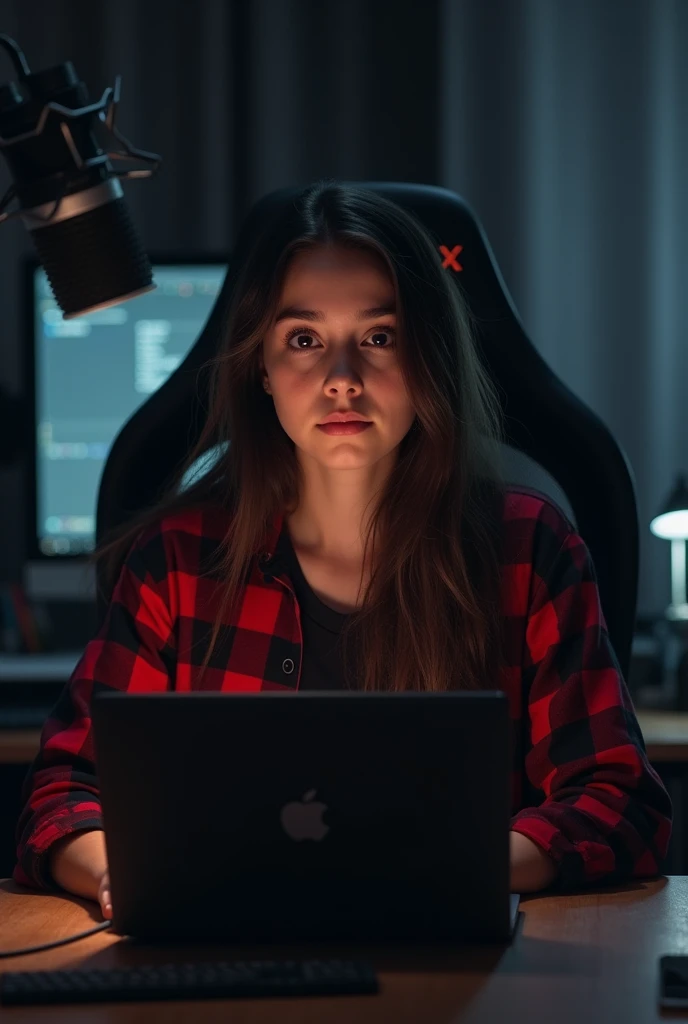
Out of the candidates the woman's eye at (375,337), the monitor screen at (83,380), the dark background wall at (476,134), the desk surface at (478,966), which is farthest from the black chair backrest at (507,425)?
the dark background wall at (476,134)

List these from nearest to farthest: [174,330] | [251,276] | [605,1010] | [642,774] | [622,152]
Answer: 1. [605,1010]
2. [642,774]
3. [251,276]
4. [174,330]
5. [622,152]

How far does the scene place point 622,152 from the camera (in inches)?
94.7

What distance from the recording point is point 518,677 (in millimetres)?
1322

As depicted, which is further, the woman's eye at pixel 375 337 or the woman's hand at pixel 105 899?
the woman's eye at pixel 375 337

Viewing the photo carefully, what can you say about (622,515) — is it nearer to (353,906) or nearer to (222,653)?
(222,653)

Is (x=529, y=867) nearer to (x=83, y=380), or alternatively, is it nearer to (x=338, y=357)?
(x=338, y=357)

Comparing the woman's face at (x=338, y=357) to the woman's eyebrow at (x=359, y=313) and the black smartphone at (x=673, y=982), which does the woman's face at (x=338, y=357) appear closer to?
the woman's eyebrow at (x=359, y=313)

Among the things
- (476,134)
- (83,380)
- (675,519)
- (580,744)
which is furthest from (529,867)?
(476,134)

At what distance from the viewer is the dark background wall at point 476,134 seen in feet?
7.84

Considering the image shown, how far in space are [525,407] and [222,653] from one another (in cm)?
38

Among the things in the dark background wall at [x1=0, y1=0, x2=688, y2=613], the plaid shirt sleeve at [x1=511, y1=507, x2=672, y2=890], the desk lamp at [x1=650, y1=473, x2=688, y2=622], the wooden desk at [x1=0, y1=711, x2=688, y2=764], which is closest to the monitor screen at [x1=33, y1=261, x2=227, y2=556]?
the dark background wall at [x1=0, y1=0, x2=688, y2=613]

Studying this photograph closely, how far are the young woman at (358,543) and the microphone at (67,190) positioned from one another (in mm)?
262

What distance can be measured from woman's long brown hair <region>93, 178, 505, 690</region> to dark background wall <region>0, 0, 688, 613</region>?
1078 mm

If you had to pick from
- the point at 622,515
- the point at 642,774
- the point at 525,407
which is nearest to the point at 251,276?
the point at 525,407
